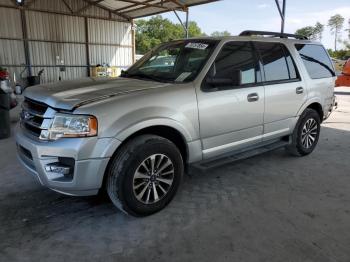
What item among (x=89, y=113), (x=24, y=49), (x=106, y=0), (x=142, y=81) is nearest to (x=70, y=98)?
(x=89, y=113)

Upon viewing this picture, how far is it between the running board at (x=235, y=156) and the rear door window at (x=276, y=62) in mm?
929

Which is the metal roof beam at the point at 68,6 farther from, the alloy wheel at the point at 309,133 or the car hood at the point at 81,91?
the alloy wheel at the point at 309,133

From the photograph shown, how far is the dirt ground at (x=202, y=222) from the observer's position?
2.61m

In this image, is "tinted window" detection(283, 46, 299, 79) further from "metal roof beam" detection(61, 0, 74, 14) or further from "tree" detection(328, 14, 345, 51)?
"tree" detection(328, 14, 345, 51)

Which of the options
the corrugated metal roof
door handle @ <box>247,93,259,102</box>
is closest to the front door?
door handle @ <box>247,93,259,102</box>

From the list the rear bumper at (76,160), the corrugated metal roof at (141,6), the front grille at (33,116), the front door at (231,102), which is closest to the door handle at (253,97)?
the front door at (231,102)

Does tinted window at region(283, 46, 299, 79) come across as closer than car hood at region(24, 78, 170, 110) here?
No

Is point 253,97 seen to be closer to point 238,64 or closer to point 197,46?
point 238,64

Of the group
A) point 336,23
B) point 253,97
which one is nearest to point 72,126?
point 253,97

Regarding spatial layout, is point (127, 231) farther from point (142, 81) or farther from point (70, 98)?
point (142, 81)

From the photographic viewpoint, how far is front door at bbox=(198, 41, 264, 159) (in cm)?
348

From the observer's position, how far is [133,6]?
18500mm

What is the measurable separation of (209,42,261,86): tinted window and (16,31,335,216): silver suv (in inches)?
0.5

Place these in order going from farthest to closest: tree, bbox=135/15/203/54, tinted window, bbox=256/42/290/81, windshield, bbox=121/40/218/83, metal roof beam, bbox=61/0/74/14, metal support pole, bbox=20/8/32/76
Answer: tree, bbox=135/15/203/54 < metal roof beam, bbox=61/0/74/14 < metal support pole, bbox=20/8/32/76 < tinted window, bbox=256/42/290/81 < windshield, bbox=121/40/218/83
